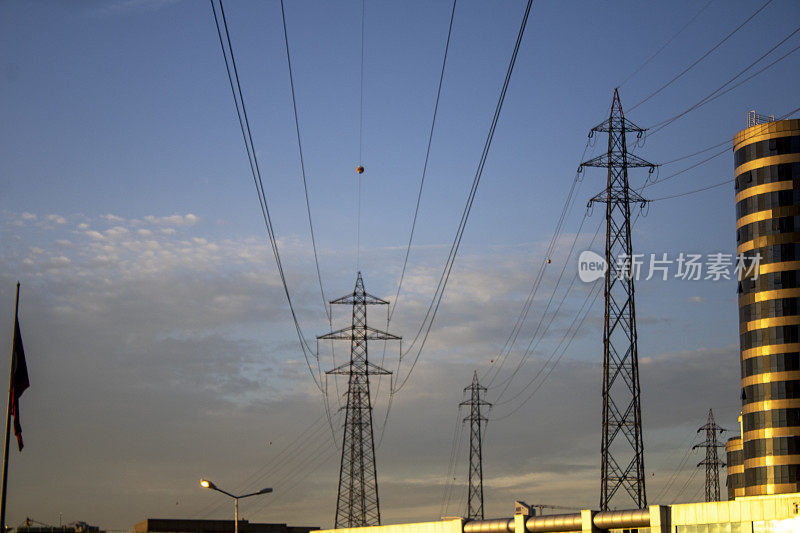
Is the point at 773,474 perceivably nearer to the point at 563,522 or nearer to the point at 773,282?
the point at 773,282

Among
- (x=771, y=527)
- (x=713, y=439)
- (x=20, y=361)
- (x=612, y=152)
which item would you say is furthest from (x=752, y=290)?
(x=20, y=361)

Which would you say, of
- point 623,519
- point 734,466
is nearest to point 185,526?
point 734,466

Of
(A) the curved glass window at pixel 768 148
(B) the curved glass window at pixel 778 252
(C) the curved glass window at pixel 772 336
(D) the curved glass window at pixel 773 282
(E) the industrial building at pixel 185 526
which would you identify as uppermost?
(A) the curved glass window at pixel 768 148

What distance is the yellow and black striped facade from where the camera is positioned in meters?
118

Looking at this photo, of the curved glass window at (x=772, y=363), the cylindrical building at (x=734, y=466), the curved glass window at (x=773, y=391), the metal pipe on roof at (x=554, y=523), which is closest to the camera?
the metal pipe on roof at (x=554, y=523)

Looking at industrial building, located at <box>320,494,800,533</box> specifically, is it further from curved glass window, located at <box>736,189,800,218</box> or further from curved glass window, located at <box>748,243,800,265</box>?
curved glass window, located at <box>736,189,800,218</box>

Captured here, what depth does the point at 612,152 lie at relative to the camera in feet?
267

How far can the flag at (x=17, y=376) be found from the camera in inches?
1702

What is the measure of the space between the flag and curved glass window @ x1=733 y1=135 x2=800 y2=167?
323 feet

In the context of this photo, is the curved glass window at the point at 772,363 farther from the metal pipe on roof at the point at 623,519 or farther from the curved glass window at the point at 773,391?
the metal pipe on roof at the point at 623,519

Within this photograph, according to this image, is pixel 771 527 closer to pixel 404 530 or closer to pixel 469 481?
pixel 404 530

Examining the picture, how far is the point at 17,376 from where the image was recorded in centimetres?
4359

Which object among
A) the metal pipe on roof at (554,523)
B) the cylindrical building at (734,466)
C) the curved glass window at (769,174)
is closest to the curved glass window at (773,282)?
the curved glass window at (769,174)

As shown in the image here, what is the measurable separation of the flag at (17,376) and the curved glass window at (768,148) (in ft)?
323
